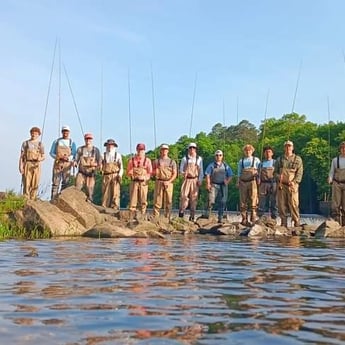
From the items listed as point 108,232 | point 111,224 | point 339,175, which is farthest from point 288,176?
point 108,232

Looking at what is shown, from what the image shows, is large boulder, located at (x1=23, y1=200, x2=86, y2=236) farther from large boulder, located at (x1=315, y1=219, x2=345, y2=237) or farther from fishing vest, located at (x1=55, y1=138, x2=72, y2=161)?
large boulder, located at (x1=315, y1=219, x2=345, y2=237)

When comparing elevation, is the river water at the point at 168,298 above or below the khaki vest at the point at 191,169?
below

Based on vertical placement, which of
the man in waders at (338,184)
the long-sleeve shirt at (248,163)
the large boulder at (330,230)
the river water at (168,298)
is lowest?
the river water at (168,298)

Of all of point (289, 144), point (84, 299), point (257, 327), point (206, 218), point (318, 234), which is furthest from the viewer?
point (206, 218)

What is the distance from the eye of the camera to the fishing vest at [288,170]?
16344 millimetres

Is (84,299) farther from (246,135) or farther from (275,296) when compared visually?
(246,135)

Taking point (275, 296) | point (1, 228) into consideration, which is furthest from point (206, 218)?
point (275, 296)

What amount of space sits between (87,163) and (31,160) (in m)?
1.36

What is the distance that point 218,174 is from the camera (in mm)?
17234

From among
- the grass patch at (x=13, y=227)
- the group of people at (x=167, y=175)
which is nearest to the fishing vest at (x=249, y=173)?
the group of people at (x=167, y=175)

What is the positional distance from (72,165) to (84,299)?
11.7 meters

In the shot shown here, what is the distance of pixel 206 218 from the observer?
18.0 meters

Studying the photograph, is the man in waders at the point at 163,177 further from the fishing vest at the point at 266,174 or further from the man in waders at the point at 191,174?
the fishing vest at the point at 266,174

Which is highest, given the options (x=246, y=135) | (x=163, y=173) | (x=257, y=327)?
(x=246, y=135)
